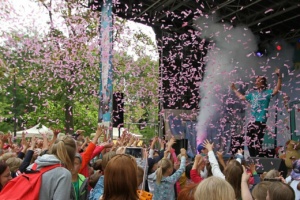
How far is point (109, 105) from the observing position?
9.62m

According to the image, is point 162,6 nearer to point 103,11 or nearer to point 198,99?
point 103,11

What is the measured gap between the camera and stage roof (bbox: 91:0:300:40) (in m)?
11.3

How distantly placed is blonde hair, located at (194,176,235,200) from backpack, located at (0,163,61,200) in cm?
103

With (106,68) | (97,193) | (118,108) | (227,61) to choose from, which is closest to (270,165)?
(97,193)

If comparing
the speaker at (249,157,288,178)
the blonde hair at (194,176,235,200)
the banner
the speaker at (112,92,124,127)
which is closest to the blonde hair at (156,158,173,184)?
the speaker at (249,157,288,178)

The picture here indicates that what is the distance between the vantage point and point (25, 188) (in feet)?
7.54

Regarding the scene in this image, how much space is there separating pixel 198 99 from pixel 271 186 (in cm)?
1164

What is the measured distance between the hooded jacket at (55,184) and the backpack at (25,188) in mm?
36

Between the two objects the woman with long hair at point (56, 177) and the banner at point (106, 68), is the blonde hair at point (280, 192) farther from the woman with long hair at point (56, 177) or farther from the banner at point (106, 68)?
the banner at point (106, 68)

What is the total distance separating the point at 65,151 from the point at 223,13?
404 inches

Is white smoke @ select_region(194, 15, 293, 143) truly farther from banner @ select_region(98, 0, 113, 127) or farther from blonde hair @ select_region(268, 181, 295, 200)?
blonde hair @ select_region(268, 181, 295, 200)

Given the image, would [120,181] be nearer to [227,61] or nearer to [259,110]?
[259,110]

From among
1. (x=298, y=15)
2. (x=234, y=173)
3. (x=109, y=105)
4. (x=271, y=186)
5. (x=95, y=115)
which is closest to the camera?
(x=271, y=186)

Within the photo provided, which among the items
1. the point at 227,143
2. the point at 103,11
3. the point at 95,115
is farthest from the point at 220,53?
the point at 95,115
